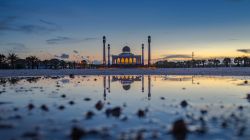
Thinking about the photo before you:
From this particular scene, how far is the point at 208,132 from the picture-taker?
29.6 ft

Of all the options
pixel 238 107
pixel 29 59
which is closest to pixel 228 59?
pixel 29 59

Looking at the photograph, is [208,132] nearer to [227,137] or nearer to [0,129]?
[227,137]

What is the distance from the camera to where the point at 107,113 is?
1241 cm

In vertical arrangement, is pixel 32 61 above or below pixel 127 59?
below

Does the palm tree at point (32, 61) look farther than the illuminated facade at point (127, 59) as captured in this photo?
No

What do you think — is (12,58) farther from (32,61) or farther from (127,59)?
(127,59)

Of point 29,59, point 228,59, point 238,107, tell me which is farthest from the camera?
point 228,59

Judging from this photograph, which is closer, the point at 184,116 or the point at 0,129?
the point at 0,129

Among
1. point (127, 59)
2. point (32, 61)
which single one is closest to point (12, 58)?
point (32, 61)

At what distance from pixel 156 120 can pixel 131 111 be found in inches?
92.3

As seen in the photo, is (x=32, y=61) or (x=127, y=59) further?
(x=127, y=59)

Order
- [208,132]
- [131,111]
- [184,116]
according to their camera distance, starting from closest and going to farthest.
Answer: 1. [208,132]
2. [184,116]
3. [131,111]

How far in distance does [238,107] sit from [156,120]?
505 centimetres

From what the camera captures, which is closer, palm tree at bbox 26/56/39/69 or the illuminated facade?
palm tree at bbox 26/56/39/69
